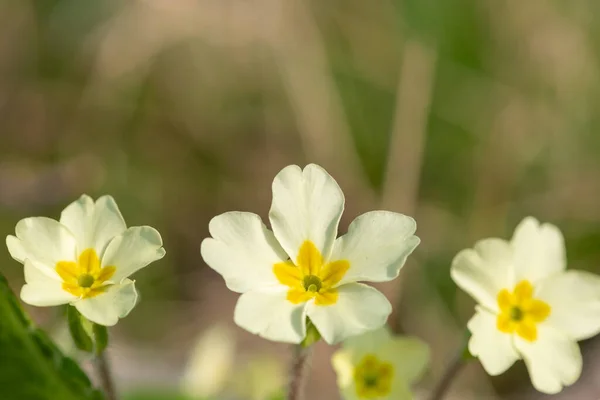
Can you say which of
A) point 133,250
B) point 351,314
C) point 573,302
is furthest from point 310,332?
point 573,302

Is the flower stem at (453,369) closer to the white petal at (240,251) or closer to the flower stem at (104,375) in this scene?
the white petal at (240,251)

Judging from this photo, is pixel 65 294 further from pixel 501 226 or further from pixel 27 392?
pixel 501 226

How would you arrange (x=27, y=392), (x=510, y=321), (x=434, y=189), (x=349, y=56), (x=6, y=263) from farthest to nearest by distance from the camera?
(x=349, y=56), (x=434, y=189), (x=6, y=263), (x=510, y=321), (x=27, y=392)

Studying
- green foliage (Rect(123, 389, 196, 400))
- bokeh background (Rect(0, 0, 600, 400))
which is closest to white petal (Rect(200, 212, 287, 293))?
green foliage (Rect(123, 389, 196, 400))

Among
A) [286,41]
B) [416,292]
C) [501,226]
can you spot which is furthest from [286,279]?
[286,41]

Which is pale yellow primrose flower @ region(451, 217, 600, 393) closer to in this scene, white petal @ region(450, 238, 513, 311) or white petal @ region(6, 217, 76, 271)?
white petal @ region(450, 238, 513, 311)

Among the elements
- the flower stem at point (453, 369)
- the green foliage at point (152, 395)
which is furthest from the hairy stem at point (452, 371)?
the green foliage at point (152, 395)
